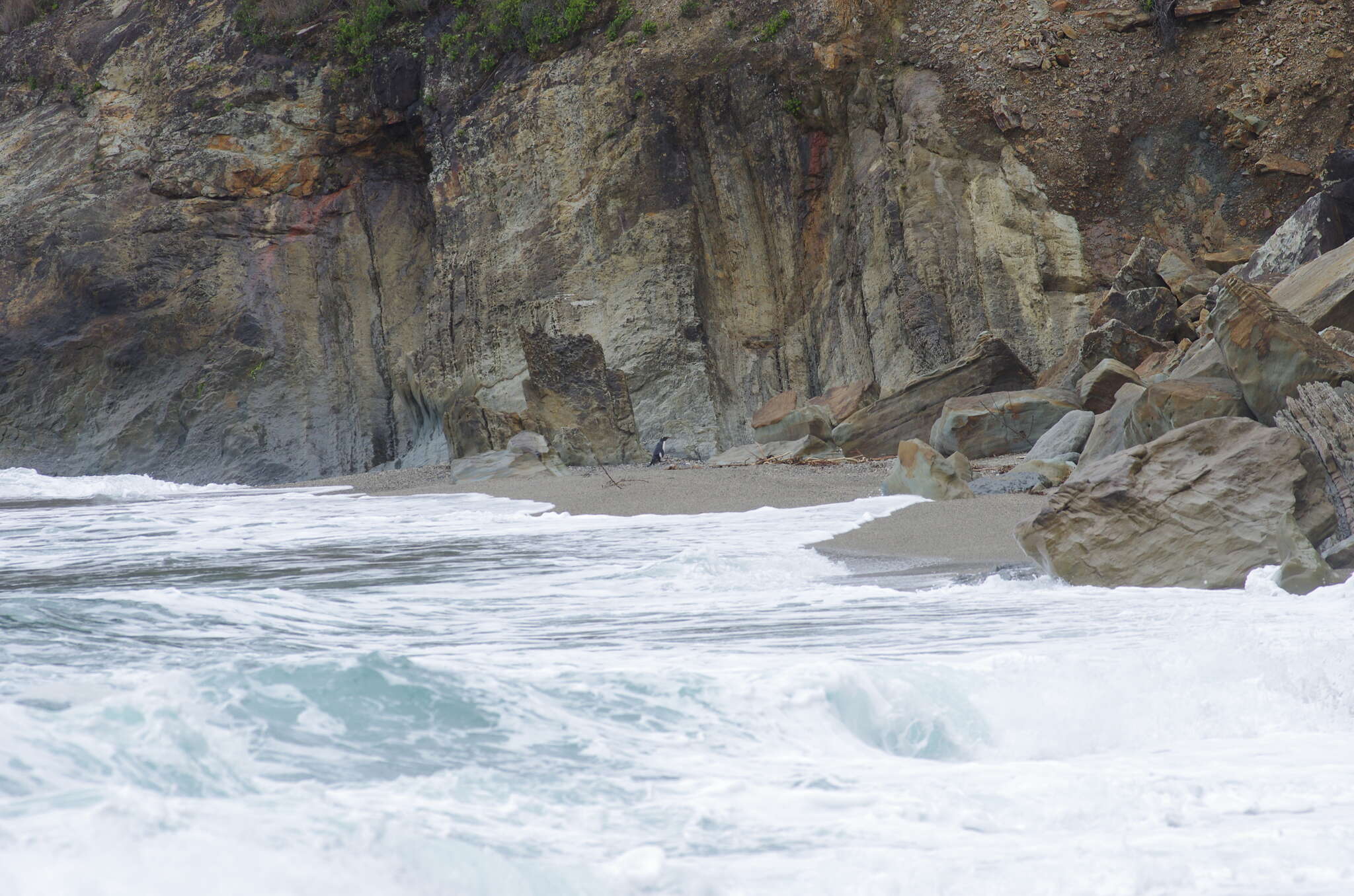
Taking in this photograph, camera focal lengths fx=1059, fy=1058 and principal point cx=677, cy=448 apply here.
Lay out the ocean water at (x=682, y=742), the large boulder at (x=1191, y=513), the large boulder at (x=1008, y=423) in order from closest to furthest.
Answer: the ocean water at (x=682, y=742) → the large boulder at (x=1191, y=513) → the large boulder at (x=1008, y=423)

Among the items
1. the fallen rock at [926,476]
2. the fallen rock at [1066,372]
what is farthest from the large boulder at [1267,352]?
the fallen rock at [1066,372]

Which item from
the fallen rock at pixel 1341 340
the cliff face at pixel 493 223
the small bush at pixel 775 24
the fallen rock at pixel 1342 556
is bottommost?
the fallen rock at pixel 1342 556

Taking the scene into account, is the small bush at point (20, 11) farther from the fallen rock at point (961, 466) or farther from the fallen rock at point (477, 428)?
the fallen rock at point (961, 466)

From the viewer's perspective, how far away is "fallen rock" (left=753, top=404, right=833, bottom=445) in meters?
11.7

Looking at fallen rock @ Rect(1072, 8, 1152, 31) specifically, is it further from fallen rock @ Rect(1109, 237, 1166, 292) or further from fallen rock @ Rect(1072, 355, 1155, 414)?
fallen rock @ Rect(1072, 355, 1155, 414)

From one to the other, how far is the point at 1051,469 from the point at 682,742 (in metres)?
5.51

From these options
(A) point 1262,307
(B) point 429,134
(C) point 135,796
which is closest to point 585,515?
(A) point 1262,307

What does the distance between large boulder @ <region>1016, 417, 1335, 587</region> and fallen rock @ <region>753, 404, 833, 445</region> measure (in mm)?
7421

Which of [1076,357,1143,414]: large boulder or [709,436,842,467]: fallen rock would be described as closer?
[1076,357,1143,414]: large boulder

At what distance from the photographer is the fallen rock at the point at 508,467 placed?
37.7 feet

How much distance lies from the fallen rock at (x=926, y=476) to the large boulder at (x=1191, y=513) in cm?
250

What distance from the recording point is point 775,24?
54.9ft

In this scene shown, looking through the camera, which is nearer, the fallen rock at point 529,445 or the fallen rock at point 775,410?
the fallen rock at point 529,445

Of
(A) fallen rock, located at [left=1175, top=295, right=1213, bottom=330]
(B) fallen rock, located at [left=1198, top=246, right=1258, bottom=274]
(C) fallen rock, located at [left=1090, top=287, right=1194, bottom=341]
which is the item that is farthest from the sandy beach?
(B) fallen rock, located at [left=1198, top=246, right=1258, bottom=274]
